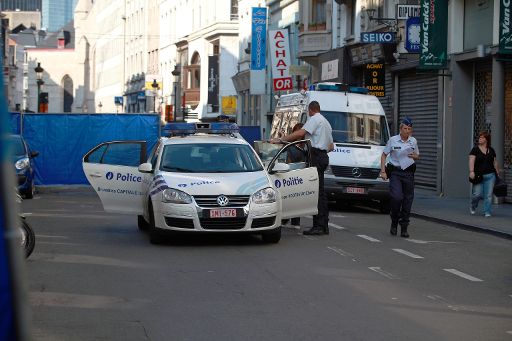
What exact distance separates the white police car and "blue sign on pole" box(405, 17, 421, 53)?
1231 centimetres

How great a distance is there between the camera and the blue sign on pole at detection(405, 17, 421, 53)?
2839 centimetres

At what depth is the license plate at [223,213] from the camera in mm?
13000

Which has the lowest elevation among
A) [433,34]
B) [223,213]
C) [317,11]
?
[223,213]

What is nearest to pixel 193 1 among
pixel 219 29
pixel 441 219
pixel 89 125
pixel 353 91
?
pixel 219 29

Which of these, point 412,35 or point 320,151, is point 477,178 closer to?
point 320,151

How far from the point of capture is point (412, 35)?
1121 inches

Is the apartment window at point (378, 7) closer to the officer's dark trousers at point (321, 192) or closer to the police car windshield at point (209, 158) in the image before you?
the officer's dark trousers at point (321, 192)

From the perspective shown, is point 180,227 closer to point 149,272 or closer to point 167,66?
point 149,272

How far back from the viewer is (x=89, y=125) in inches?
1261

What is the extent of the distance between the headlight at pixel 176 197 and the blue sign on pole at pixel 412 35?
1650 centimetres

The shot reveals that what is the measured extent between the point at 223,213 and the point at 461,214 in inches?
366

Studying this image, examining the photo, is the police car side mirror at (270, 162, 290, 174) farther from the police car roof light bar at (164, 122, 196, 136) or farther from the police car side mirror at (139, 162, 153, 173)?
the police car roof light bar at (164, 122, 196, 136)

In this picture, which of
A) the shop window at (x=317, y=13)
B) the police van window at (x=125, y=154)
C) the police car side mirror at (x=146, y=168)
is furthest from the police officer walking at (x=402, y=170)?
the shop window at (x=317, y=13)

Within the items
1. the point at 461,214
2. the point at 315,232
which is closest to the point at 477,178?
the point at 461,214
